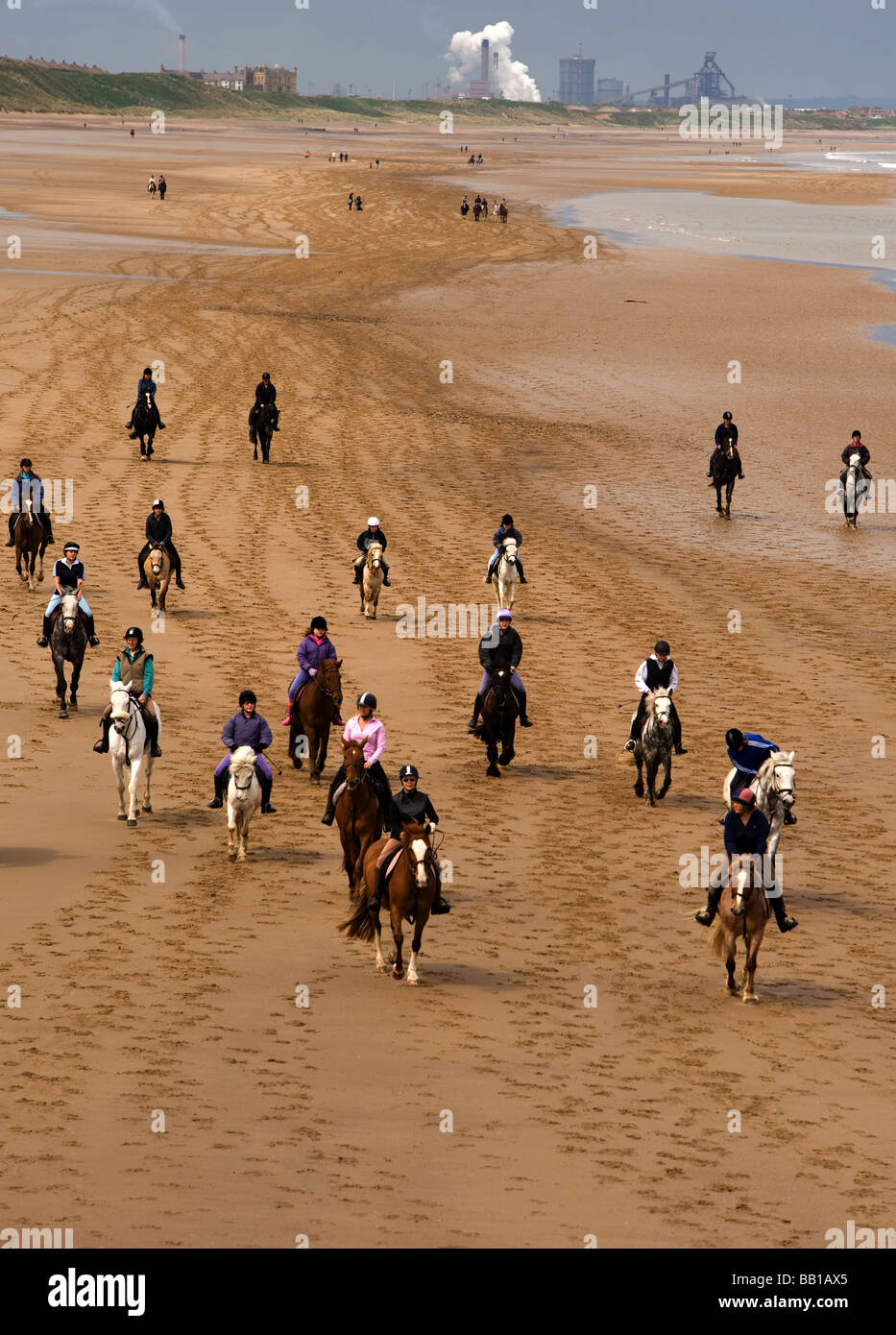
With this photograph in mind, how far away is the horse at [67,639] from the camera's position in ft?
65.9

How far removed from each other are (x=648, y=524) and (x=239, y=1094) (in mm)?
21483

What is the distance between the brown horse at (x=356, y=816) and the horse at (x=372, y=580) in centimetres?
915

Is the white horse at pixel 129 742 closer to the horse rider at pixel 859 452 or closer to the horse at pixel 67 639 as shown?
the horse at pixel 67 639

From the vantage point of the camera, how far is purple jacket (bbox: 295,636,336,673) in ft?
60.3

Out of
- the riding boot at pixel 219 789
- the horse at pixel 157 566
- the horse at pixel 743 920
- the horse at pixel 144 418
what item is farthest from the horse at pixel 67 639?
the horse at pixel 144 418

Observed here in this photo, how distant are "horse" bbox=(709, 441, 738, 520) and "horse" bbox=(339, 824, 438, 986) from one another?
19.2m

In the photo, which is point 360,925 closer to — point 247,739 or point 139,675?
point 247,739

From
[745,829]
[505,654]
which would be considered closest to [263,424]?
[505,654]

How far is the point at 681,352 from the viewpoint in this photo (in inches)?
1948

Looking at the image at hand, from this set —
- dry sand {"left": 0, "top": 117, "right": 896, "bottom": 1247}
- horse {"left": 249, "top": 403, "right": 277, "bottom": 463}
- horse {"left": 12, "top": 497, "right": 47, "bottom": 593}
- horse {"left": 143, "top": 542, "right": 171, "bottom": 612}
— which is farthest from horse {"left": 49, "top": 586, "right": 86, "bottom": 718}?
horse {"left": 249, "top": 403, "right": 277, "bottom": 463}

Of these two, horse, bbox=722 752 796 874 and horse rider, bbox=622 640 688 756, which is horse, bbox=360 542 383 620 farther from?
horse, bbox=722 752 796 874

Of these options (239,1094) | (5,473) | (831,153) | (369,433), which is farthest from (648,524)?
(831,153)
